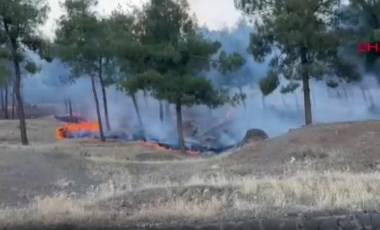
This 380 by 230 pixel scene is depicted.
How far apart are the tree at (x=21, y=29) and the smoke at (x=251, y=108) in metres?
4.02

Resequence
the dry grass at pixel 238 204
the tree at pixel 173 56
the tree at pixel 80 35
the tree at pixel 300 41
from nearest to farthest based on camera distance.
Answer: the dry grass at pixel 238 204, the tree at pixel 300 41, the tree at pixel 173 56, the tree at pixel 80 35

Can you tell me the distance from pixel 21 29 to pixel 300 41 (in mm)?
16406

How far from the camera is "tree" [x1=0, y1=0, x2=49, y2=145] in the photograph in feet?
144

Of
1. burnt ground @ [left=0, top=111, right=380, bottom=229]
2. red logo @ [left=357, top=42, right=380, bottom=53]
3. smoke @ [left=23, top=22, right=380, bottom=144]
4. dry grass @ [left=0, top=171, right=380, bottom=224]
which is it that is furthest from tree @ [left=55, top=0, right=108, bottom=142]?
dry grass @ [left=0, top=171, right=380, bottom=224]

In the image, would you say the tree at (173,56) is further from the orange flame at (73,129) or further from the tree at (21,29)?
the orange flame at (73,129)

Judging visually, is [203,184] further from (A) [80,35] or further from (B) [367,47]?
(A) [80,35]

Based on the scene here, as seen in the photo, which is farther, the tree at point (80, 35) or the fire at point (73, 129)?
the fire at point (73, 129)

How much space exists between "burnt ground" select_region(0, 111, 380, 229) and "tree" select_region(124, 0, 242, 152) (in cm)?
387

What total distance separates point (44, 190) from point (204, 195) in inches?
355

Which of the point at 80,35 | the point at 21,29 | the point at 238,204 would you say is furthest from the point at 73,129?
the point at 238,204

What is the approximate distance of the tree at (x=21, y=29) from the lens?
4403cm

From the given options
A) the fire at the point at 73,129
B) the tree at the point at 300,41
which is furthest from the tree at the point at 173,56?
the fire at the point at 73,129

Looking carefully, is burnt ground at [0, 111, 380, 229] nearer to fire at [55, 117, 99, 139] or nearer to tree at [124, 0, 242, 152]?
tree at [124, 0, 242, 152]

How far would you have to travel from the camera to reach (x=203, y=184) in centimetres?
1819
